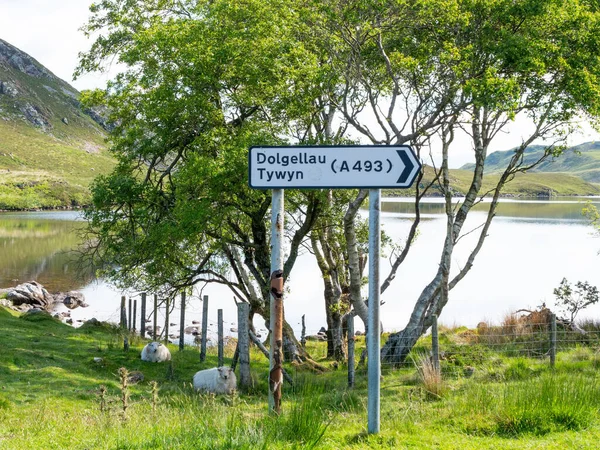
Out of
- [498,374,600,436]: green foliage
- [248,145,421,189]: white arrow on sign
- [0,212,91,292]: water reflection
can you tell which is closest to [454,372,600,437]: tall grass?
[498,374,600,436]: green foliage

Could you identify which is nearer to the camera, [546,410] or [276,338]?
[276,338]

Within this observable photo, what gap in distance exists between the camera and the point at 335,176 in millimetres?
6395

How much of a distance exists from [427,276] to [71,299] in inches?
1109

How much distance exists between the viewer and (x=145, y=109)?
1669 centimetres

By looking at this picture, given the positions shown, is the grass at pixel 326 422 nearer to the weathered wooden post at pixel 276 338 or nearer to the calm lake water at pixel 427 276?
the weathered wooden post at pixel 276 338

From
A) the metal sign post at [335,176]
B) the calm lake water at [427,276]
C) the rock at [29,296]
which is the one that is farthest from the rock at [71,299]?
the metal sign post at [335,176]

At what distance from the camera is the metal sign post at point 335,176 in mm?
6328

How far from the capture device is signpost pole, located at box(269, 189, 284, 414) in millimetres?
6375

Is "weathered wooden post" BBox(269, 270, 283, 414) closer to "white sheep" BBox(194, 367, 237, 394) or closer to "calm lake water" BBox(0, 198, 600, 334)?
"white sheep" BBox(194, 367, 237, 394)

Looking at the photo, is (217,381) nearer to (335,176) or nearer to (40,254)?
(335,176)

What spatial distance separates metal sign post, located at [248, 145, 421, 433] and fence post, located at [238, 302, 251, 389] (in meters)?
6.42

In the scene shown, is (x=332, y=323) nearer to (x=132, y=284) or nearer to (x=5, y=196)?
(x=132, y=284)

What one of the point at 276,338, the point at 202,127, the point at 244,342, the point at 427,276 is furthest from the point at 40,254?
the point at 276,338

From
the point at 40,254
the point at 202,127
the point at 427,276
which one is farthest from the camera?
the point at 40,254
